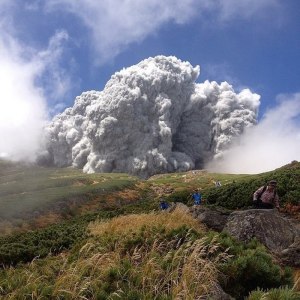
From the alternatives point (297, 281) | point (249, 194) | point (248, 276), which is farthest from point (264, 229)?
point (249, 194)

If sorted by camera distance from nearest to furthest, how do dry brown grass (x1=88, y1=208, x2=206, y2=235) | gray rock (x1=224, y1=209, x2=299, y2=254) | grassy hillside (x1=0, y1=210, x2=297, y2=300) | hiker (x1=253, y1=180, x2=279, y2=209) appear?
grassy hillside (x1=0, y1=210, x2=297, y2=300) < dry brown grass (x1=88, y1=208, x2=206, y2=235) < gray rock (x1=224, y1=209, x2=299, y2=254) < hiker (x1=253, y1=180, x2=279, y2=209)

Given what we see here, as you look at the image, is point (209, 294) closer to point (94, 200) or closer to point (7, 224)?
point (7, 224)

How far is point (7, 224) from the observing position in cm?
4234

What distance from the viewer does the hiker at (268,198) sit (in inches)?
725

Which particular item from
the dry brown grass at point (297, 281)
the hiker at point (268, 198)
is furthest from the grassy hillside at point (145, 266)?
the hiker at point (268, 198)

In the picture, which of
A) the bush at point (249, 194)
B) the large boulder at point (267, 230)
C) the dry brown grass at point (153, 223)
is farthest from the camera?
the bush at point (249, 194)

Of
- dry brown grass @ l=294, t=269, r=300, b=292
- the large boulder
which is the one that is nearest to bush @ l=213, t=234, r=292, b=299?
dry brown grass @ l=294, t=269, r=300, b=292

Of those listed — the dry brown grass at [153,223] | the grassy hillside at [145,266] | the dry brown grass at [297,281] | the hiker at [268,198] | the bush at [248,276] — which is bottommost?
the dry brown grass at [297,281]

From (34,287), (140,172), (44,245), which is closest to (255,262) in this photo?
(34,287)

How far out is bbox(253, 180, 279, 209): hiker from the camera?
18.4 m

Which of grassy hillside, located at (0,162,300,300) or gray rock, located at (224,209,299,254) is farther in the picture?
gray rock, located at (224,209,299,254)

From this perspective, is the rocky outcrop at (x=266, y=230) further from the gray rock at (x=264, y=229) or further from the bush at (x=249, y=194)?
the bush at (x=249, y=194)

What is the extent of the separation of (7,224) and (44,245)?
2467 cm

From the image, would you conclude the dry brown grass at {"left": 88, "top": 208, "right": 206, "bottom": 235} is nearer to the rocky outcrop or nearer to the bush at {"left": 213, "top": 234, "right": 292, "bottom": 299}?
the rocky outcrop
